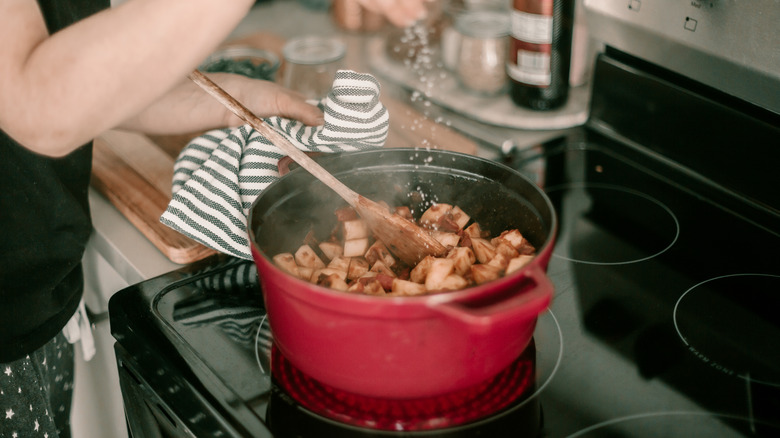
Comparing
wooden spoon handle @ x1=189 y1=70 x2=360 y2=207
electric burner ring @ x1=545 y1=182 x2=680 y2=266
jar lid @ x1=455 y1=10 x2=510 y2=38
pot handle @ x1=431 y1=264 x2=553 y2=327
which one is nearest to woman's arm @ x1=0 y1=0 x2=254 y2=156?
wooden spoon handle @ x1=189 y1=70 x2=360 y2=207

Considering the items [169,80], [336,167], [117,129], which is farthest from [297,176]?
[117,129]

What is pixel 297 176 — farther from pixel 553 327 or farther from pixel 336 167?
pixel 553 327

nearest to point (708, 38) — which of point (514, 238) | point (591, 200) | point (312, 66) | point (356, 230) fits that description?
point (591, 200)

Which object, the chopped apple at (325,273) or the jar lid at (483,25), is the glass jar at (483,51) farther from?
the chopped apple at (325,273)

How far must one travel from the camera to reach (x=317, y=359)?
53 centimetres

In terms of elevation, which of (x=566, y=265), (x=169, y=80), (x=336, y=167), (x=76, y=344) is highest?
(x=169, y=80)

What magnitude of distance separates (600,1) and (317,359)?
591 millimetres

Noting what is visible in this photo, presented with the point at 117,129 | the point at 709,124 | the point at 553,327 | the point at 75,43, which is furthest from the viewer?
the point at 117,129

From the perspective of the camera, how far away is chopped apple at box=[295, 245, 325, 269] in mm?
642

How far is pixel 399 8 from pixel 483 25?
1.76ft

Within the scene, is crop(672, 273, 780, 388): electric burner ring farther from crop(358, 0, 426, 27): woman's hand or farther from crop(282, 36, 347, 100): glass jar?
crop(282, 36, 347, 100): glass jar

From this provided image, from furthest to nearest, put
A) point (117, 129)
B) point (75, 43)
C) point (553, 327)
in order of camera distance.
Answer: point (117, 129)
point (553, 327)
point (75, 43)

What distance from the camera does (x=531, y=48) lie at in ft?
3.14

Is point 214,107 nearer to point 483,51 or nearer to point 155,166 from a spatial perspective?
point 155,166
